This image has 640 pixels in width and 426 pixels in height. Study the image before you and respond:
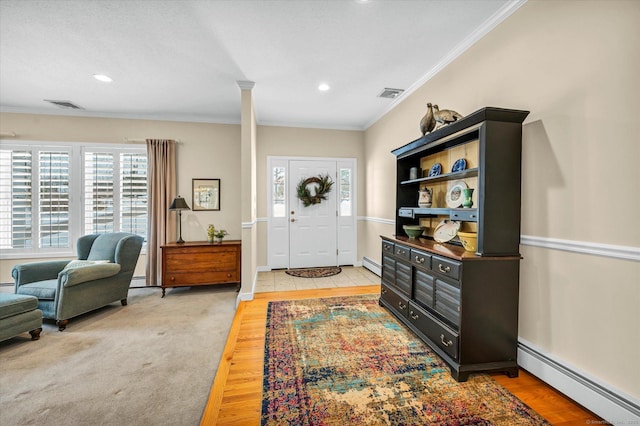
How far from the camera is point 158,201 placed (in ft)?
14.6

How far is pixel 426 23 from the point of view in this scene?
2.33 metres

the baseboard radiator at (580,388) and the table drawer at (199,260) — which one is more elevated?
the table drawer at (199,260)

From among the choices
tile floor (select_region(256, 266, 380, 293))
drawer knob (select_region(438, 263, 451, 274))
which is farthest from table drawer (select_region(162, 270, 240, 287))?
drawer knob (select_region(438, 263, 451, 274))

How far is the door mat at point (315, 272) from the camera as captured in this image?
4805mm

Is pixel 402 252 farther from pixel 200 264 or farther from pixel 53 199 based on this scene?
pixel 53 199

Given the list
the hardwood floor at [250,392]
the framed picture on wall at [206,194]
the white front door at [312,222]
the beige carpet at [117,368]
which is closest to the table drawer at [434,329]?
the hardwood floor at [250,392]

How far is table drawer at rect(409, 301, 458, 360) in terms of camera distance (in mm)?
1993

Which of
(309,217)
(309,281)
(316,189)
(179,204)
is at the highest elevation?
(316,189)

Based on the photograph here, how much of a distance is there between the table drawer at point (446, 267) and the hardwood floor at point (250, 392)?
0.79 metres

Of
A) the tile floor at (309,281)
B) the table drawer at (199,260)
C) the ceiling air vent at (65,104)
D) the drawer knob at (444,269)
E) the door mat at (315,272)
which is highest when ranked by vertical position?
the ceiling air vent at (65,104)

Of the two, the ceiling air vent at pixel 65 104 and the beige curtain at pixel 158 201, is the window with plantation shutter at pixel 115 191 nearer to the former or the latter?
the beige curtain at pixel 158 201

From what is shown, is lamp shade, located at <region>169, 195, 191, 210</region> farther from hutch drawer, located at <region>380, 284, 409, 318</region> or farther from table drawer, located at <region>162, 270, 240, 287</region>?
hutch drawer, located at <region>380, 284, 409, 318</region>

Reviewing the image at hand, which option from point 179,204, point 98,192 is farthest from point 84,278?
point 98,192

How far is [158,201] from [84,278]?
66.9 inches
